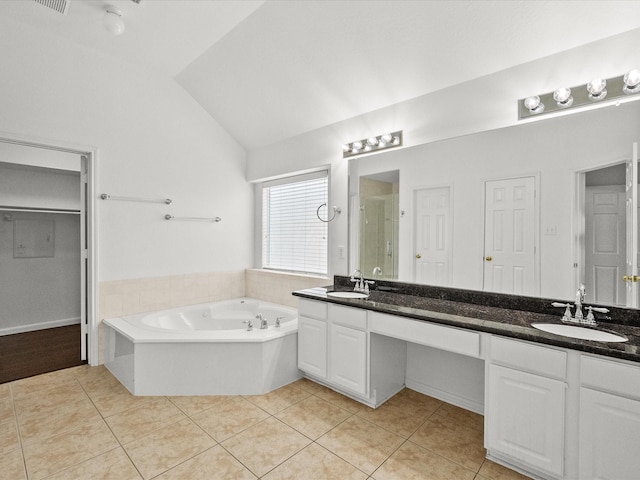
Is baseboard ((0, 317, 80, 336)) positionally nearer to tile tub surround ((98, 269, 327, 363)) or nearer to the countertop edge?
tile tub surround ((98, 269, 327, 363))

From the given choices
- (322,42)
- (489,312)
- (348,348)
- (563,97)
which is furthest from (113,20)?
(489,312)

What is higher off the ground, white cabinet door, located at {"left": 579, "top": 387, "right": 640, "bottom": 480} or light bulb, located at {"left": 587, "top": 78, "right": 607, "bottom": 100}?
light bulb, located at {"left": 587, "top": 78, "right": 607, "bottom": 100}

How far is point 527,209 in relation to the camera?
84.1 inches

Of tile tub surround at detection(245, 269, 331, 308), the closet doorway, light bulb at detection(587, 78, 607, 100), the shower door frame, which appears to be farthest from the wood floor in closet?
light bulb at detection(587, 78, 607, 100)

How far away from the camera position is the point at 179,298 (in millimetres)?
3791

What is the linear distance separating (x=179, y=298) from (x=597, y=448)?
143 inches

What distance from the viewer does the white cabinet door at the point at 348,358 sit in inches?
95.5

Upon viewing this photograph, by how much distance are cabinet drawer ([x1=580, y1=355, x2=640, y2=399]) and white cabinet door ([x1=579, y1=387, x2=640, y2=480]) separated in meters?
0.03

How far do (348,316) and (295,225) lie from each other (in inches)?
69.7

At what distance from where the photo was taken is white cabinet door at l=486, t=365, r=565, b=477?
1.60 meters

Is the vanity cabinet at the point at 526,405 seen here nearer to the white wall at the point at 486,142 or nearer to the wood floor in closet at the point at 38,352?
the white wall at the point at 486,142

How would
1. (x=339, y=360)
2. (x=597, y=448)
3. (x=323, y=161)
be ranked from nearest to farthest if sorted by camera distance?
(x=597, y=448)
(x=339, y=360)
(x=323, y=161)

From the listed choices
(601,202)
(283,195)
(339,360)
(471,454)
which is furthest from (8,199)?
(601,202)

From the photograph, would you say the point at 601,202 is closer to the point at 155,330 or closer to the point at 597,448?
the point at 597,448
